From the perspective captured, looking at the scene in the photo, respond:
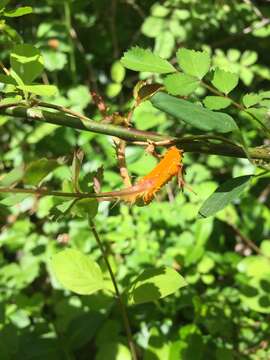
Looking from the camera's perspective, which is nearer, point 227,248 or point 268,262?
point 268,262

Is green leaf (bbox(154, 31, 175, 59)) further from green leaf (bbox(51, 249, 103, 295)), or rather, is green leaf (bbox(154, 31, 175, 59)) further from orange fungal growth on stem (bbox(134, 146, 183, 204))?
A: orange fungal growth on stem (bbox(134, 146, 183, 204))

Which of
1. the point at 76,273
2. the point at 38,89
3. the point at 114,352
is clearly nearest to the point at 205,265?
the point at 114,352

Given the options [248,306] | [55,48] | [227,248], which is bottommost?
[227,248]

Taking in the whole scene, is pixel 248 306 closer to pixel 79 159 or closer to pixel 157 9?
pixel 79 159

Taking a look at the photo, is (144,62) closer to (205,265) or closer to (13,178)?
(13,178)

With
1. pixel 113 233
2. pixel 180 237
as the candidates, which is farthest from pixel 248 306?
pixel 113 233

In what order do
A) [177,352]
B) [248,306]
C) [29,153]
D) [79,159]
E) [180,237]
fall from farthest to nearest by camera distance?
[29,153] → [180,237] → [248,306] → [177,352] → [79,159]

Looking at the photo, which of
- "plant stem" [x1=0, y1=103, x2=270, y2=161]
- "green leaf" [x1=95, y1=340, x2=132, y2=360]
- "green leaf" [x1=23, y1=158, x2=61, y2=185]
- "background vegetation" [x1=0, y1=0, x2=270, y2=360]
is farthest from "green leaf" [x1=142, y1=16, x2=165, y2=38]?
"green leaf" [x1=23, y1=158, x2=61, y2=185]

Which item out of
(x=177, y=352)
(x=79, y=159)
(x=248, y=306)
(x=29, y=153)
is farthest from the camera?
(x=29, y=153)
